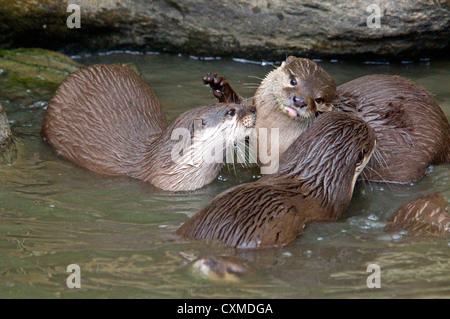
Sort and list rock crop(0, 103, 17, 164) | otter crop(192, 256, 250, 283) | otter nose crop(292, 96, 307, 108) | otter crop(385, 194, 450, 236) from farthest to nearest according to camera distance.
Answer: rock crop(0, 103, 17, 164) → otter nose crop(292, 96, 307, 108) → otter crop(385, 194, 450, 236) → otter crop(192, 256, 250, 283)

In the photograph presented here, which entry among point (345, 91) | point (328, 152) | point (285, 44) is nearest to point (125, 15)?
point (285, 44)

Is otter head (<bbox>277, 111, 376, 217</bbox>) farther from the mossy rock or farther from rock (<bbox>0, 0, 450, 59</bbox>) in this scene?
the mossy rock

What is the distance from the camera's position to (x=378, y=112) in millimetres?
3816

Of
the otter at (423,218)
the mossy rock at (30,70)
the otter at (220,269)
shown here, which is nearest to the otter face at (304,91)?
the otter at (423,218)

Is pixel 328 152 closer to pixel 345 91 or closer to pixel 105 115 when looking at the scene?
pixel 345 91

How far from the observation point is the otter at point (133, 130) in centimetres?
369

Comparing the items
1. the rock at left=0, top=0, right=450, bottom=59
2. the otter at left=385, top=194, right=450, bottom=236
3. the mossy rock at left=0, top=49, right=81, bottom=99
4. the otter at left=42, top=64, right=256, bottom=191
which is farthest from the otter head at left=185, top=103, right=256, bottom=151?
the rock at left=0, top=0, right=450, bottom=59

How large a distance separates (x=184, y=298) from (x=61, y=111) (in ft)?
6.30

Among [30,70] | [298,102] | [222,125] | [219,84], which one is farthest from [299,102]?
[30,70]

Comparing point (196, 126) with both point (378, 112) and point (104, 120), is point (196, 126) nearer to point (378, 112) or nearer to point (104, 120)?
point (104, 120)

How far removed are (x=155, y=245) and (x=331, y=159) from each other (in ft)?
3.15

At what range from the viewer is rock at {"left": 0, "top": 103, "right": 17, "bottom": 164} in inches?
150

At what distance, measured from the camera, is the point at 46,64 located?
4.93 m

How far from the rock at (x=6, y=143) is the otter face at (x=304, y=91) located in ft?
4.93
